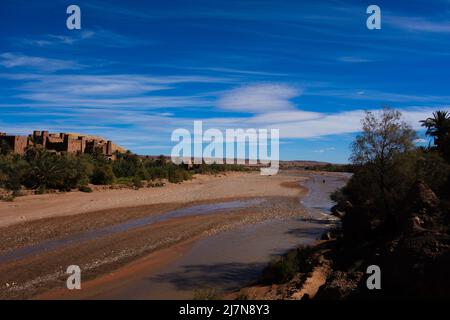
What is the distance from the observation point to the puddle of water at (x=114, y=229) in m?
14.9

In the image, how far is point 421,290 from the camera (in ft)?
23.2

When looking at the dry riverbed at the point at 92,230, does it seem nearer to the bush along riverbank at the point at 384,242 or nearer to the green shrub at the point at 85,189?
the green shrub at the point at 85,189

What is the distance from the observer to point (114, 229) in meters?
20.4

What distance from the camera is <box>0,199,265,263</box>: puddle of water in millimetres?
14922

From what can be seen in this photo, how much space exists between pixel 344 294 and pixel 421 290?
2.16 m

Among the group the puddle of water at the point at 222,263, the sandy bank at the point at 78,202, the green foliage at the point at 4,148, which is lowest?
the puddle of water at the point at 222,263

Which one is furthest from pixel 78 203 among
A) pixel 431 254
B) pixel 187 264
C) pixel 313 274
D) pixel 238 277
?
pixel 431 254

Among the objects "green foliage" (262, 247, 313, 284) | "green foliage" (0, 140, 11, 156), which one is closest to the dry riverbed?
"green foliage" (262, 247, 313, 284)

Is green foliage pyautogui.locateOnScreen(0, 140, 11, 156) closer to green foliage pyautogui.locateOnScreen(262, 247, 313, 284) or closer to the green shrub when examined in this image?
the green shrub

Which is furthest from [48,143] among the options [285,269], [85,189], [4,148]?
[285,269]

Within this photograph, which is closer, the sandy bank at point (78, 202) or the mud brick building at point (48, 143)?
the sandy bank at point (78, 202)

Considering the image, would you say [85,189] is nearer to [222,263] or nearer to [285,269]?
[222,263]

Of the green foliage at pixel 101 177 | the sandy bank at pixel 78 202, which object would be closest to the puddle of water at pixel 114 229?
the sandy bank at pixel 78 202
